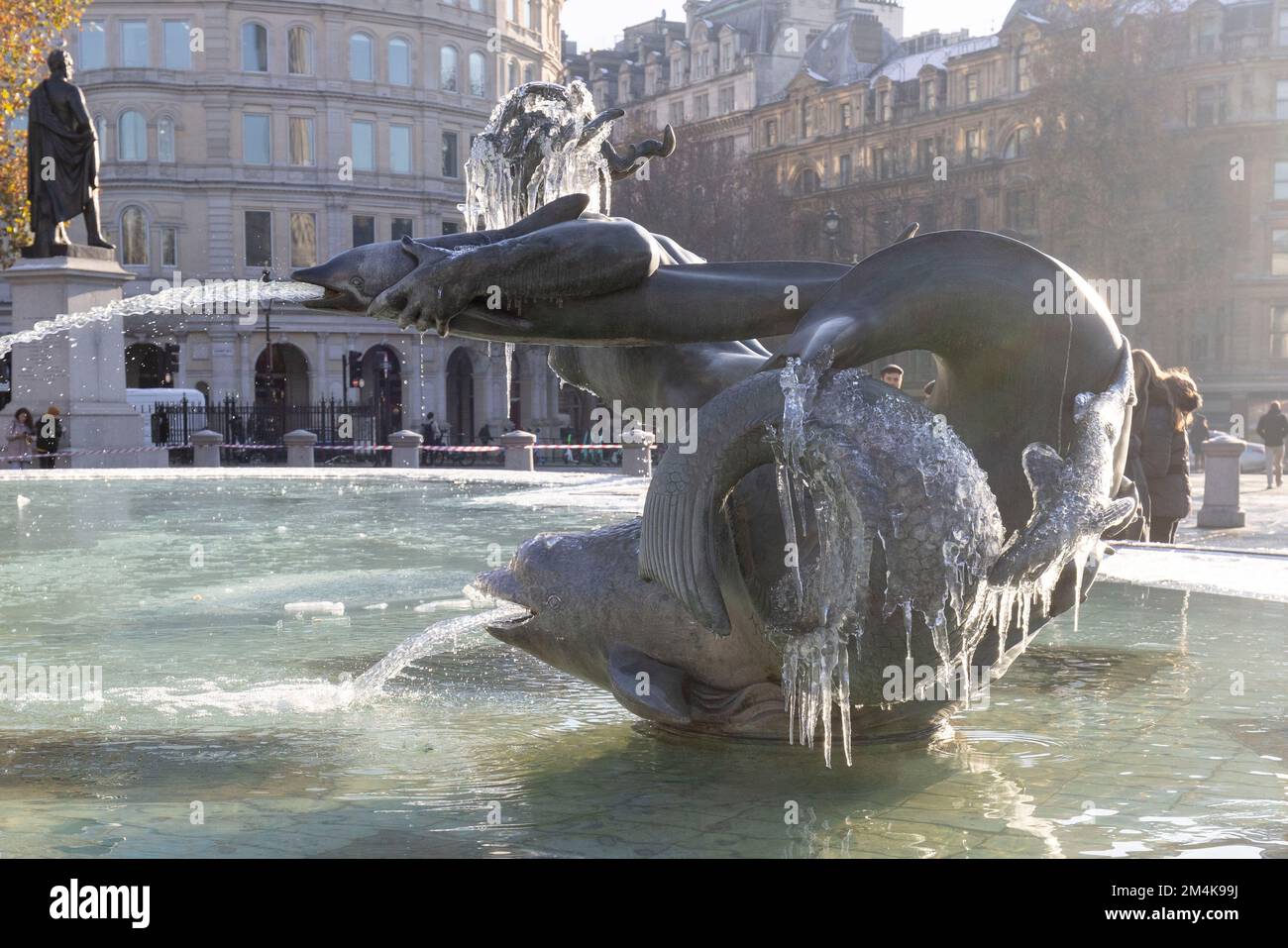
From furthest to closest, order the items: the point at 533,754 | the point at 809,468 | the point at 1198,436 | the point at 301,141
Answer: the point at 301,141, the point at 1198,436, the point at 533,754, the point at 809,468

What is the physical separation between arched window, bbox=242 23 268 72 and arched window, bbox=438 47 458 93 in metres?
7.52

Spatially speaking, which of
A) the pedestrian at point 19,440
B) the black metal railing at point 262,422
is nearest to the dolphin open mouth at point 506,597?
the pedestrian at point 19,440

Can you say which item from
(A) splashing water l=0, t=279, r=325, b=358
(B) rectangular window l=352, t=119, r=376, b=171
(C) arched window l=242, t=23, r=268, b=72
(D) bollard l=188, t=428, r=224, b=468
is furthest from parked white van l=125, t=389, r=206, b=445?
(C) arched window l=242, t=23, r=268, b=72

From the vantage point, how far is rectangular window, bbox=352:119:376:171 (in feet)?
207

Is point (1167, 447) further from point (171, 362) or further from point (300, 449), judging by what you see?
point (171, 362)

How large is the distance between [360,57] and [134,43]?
29.3 ft

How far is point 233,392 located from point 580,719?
55756 millimetres

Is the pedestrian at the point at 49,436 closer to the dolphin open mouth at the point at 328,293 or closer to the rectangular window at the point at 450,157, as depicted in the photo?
the dolphin open mouth at the point at 328,293

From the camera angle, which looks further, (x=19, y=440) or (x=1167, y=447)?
(x=19, y=440)

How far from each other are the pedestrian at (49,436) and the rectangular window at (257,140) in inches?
1595

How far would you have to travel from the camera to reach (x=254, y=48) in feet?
201

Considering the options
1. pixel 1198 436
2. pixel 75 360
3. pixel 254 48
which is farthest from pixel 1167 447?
pixel 254 48

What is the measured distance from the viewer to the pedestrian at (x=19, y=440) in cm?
2248
